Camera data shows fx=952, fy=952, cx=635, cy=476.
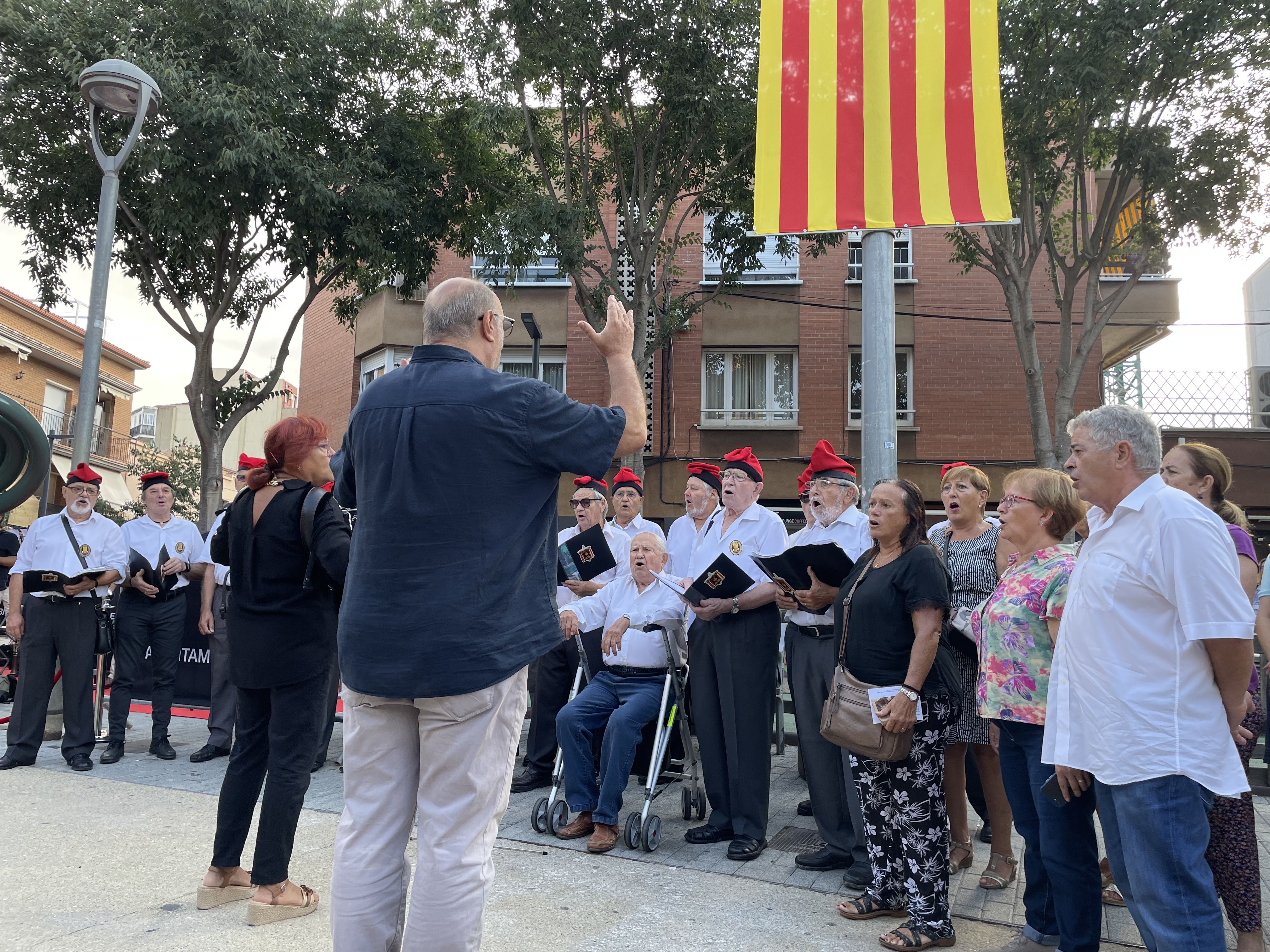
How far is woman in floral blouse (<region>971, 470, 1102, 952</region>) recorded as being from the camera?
348cm

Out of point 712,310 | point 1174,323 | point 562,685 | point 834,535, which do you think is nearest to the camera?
point 834,535

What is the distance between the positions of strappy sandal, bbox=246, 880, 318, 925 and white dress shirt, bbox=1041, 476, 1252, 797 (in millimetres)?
3071

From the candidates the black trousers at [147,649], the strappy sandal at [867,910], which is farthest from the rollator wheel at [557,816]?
the black trousers at [147,649]

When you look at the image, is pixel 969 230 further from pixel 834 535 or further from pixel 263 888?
pixel 263 888

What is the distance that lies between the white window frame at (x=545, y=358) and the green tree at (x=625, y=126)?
4739 millimetres

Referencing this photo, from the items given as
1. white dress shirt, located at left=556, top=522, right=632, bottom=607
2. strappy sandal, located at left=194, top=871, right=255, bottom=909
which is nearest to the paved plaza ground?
strappy sandal, located at left=194, top=871, right=255, bottom=909

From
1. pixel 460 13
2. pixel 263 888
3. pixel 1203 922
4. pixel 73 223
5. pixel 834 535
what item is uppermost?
pixel 460 13

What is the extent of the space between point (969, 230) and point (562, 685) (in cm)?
1146

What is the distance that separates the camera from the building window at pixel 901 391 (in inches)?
799

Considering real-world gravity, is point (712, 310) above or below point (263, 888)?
above

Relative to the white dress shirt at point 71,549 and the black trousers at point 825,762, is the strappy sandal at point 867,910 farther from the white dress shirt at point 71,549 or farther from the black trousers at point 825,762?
the white dress shirt at point 71,549

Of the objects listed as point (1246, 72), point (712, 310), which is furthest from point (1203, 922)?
point (712, 310)

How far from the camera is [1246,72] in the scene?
12758 mm

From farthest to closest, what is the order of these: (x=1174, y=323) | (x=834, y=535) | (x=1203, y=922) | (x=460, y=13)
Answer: (x=1174, y=323) → (x=460, y=13) → (x=834, y=535) → (x=1203, y=922)
